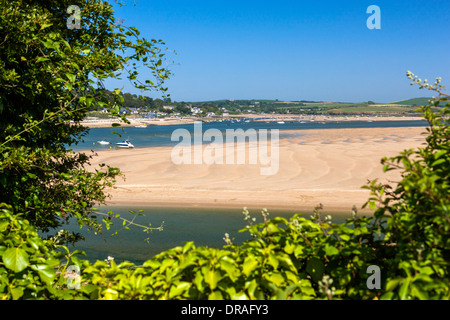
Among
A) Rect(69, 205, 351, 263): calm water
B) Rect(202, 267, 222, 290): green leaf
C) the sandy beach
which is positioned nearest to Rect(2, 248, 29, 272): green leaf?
Rect(202, 267, 222, 290): green leaf

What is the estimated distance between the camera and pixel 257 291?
209 centimetres

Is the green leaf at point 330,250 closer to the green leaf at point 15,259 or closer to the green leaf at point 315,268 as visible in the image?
the green leaf at point 315,268

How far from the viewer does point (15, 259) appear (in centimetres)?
222

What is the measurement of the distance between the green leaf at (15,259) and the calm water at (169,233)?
8699mm

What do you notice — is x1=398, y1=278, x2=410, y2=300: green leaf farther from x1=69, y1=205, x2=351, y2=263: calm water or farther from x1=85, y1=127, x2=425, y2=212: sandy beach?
x1=85, y1=127, x2=425, y2=212: sandy beach

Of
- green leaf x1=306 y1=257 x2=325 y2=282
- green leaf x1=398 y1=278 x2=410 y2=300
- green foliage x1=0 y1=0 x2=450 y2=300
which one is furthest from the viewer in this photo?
green leaf x1=306 y1=257 x2=325 y2=282

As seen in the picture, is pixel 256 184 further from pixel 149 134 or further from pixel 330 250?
pixel 149 134

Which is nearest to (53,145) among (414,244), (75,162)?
(75,162)

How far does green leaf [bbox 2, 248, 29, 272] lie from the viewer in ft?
7.16

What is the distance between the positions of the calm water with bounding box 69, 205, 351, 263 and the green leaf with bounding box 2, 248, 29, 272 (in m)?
8.70

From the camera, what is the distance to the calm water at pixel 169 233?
12766 mm

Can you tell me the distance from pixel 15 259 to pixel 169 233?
12.6m

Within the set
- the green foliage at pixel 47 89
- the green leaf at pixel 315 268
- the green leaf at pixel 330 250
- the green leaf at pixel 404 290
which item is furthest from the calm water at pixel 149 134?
the green leaf at pixel 404 290
